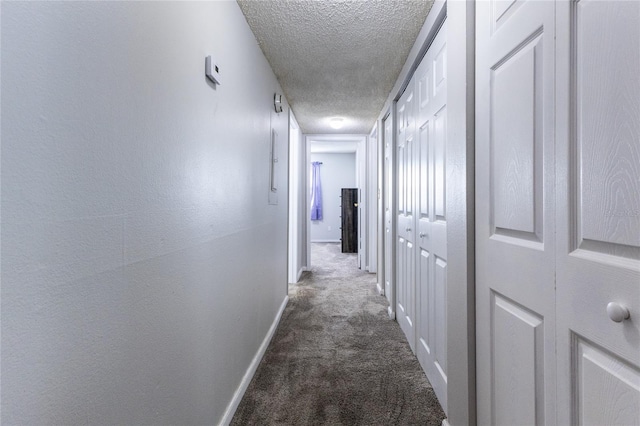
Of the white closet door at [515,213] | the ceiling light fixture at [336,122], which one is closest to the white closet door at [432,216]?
the white closet door at [515,213]

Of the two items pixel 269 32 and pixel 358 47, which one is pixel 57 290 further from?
pixel 358 47

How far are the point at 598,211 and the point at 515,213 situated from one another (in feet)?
1.01

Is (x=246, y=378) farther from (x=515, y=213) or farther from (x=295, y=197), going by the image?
(x=295, y=197)

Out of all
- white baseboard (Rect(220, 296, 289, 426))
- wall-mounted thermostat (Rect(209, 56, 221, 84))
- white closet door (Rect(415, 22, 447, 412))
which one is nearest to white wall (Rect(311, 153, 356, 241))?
white baseboard (Rect(220, 296, 289, 426))

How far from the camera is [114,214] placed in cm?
77

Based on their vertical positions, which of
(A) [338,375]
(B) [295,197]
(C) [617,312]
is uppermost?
(B) [295,197]

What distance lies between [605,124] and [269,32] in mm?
1944

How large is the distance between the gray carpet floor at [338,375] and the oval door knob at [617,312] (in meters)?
1.28

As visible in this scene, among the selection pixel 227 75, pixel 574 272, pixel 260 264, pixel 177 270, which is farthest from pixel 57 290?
pixel 260 264

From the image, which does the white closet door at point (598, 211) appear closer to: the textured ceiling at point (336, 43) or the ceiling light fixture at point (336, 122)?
the textured ceiling at point (336, 43)

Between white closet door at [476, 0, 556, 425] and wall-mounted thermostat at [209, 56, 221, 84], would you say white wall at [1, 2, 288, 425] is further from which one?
white closet door at [476, 0, 556, 425]

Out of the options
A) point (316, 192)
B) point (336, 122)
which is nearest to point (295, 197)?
point (336, 122)

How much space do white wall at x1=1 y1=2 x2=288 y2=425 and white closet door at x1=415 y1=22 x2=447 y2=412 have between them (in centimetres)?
110

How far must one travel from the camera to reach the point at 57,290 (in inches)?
24.4
